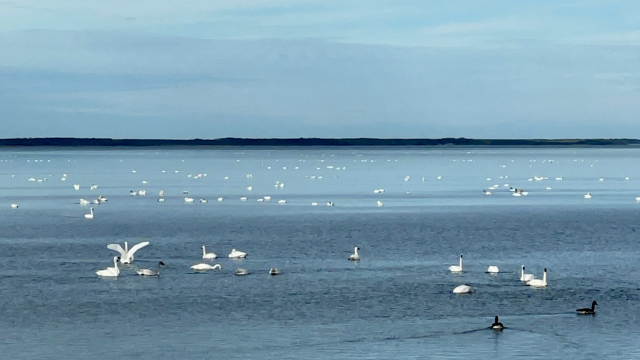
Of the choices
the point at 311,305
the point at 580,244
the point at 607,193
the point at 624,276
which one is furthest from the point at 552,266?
the point at 607,193

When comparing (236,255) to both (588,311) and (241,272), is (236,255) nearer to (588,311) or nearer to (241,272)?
(241,272)

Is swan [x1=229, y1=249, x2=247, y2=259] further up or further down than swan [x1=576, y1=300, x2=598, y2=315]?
further up

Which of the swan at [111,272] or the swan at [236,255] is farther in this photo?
the swan at [236,255]

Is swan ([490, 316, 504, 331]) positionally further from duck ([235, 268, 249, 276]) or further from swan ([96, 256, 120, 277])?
swan ([96, 256, 120, 277])

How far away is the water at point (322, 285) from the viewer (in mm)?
23844

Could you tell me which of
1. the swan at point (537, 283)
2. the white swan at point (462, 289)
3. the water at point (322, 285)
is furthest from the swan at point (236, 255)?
the swan at point (537, 283)

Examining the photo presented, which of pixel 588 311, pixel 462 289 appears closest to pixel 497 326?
pixel 588 311

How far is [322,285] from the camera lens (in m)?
32.2

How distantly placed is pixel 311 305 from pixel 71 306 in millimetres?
6671

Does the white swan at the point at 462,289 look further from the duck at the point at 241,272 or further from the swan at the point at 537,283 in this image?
the duck at the point at 241,272

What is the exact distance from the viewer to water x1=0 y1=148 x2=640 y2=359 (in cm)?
2384

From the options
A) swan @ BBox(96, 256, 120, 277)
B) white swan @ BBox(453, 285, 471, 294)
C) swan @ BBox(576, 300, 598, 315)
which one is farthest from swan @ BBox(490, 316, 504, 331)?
swan @ BBox(96, 256, 120, 277)

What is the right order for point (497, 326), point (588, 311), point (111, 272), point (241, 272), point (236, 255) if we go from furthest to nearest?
point (236, 255) → point (241, 272) → point (111, 272) → point (588, 311) → point (497, 326)

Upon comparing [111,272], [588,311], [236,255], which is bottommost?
[588,311]
